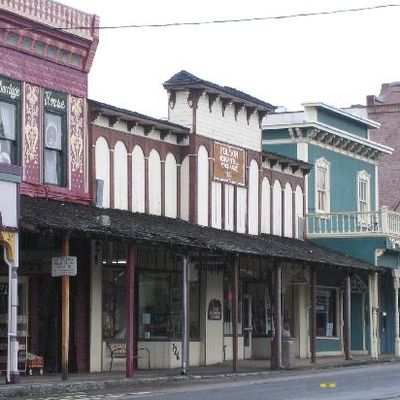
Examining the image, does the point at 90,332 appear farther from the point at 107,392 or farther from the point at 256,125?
the point at 256,125

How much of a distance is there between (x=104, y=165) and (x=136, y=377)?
6.05 metres

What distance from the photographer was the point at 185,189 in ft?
110

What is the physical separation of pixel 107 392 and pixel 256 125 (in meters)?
15.4

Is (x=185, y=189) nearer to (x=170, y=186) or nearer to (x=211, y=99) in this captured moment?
(x=170, y=186)

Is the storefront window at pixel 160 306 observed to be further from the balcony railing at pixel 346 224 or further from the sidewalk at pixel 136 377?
the balcony railing at pixel 346 224

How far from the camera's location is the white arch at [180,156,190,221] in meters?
33.5

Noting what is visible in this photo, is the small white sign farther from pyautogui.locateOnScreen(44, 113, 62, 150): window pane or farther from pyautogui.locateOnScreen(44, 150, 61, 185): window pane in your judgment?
pyautogui.locateOnScreen(44, 113, 62, 150): window pane

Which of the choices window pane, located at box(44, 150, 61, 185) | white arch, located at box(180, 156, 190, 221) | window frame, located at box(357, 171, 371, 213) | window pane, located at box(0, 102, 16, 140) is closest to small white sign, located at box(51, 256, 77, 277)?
window pane, located at box(0, 102, 16, 140)

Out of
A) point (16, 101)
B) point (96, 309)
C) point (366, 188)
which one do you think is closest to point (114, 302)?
point (96, 309)

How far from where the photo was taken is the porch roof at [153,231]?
24.7 meters

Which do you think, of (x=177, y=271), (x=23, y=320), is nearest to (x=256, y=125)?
(x=177, y=271)

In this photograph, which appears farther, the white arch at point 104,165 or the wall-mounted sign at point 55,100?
the white arch at point 104,165

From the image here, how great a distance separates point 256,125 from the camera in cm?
3681

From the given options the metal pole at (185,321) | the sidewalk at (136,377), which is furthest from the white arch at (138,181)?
the sidewalk at (136,377)
